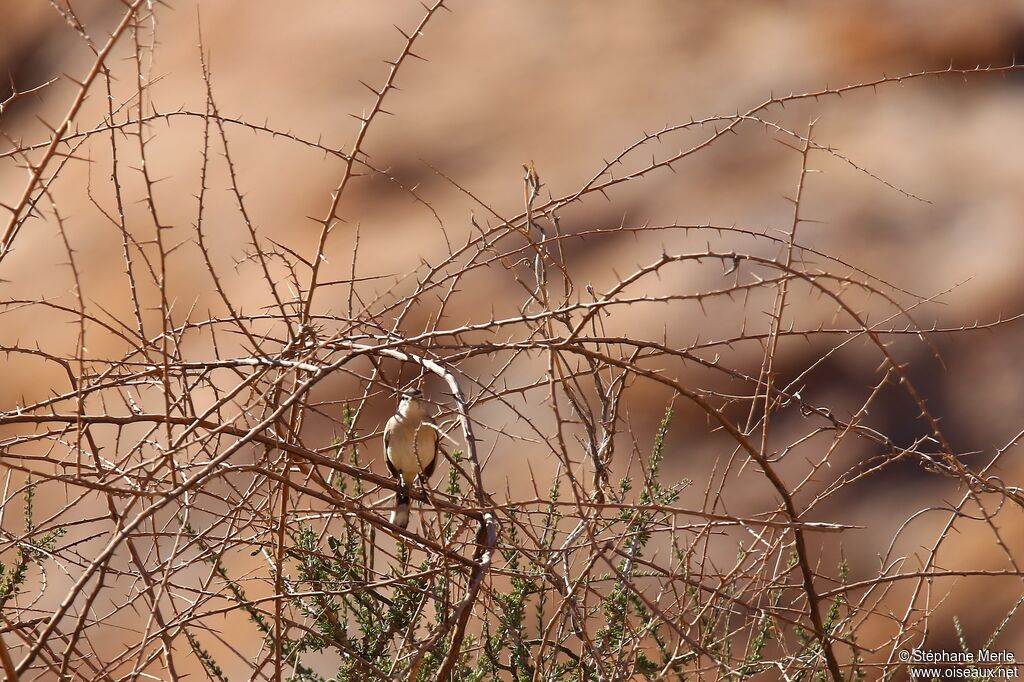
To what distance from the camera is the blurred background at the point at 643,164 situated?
5.04 metres

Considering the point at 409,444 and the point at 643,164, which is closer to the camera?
the point at 409,444

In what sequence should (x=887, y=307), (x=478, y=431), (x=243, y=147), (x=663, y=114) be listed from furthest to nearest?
(x=243, y=147) < (x=663, y=114) < (x=478, y=431) < (x=887, y=307)

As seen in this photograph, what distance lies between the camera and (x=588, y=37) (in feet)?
21.3

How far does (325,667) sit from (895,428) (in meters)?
3.15

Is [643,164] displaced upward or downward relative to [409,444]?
upward

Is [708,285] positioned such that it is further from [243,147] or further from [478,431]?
[243,147]

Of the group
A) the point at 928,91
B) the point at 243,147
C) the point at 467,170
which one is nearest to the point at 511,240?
the point at 467,170

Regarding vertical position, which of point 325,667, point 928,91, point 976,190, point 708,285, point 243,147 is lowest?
point 325,667

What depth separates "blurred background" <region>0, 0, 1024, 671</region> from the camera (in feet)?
16.5

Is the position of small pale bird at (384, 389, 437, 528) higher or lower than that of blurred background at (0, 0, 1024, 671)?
lower

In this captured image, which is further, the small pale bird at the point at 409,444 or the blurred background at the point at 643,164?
the blurred background at the point at 643,164

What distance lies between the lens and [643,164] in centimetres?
588

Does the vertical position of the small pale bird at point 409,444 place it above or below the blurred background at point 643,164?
below

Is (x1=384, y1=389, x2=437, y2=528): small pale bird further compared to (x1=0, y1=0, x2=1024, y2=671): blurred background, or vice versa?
(x1=0, y1=0, x2=1024, y2=671): blurred background
